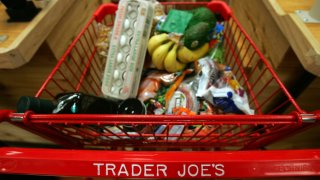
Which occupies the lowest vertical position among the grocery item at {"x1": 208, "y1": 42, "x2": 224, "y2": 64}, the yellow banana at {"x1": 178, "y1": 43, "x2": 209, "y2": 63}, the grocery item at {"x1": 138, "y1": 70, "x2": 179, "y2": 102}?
the grocery item at {"x1": 138, "y1": 70, "x2": 179, "y2": 102}

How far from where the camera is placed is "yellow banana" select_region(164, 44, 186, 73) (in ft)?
2.58

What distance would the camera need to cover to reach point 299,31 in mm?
576

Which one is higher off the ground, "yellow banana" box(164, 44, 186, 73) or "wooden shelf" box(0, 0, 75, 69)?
"wooden shelf" box(0, 0, 75, 69)

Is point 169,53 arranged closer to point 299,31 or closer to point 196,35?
point 196,35

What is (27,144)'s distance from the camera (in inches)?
43.9

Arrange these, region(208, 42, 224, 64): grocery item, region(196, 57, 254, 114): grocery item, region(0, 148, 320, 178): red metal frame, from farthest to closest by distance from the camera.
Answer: region(208, 42, 224, 64): grocery item < region(196, 57, 254, 114): grocery item < region(0, 148, 320, 178): red metal frame

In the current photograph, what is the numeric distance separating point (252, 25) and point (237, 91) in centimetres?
31

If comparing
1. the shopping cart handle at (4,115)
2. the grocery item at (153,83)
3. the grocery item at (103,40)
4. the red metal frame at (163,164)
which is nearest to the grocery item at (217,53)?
the grocery item at (153,83)

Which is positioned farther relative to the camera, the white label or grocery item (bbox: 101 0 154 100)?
grocery item (bbox: 101 0 154 100)

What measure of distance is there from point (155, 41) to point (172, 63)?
0.09m

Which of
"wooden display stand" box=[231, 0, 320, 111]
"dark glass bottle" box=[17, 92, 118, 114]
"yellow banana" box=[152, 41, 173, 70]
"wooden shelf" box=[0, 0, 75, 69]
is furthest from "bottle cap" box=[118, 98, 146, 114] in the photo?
"wooden display stand" box=[231, 0, 320, 111]

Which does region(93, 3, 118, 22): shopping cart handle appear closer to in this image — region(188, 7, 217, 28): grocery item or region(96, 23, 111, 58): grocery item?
region(96, 23, 111, 58): grocery item

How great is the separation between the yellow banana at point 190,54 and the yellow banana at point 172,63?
0.6 inches

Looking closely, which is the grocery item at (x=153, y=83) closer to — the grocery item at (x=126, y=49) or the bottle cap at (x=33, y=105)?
the grocery item at (x=126, y=49)
